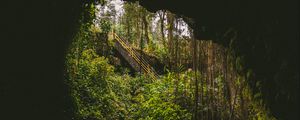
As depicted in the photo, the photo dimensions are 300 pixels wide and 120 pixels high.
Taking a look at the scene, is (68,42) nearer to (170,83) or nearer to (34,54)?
(34,54)

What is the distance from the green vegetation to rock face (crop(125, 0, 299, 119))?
257 mm

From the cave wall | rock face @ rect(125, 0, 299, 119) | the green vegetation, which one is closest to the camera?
rock face @ rect(125, 0, 299, 119)

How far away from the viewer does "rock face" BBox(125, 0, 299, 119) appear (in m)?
4.07

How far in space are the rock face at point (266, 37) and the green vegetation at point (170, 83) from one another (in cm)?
26

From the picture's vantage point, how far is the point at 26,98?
7.20 meters

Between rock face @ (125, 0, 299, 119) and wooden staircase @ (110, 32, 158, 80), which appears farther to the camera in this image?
wooden staircase @ (110, 32, 158, 80)

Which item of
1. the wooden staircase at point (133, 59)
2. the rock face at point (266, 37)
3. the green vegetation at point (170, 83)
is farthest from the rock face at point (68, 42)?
the wooden staircase at point (133, 59)

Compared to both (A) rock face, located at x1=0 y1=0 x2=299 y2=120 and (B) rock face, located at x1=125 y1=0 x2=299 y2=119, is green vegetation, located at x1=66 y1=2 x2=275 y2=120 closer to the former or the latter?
(B) rock face, located at x1=125 y1=0 x2=299 y2=119

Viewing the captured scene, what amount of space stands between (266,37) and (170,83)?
22.6 ft

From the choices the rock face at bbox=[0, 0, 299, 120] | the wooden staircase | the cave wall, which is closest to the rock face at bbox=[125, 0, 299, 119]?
the rock face at bbox=[0, 0, 299, 120]

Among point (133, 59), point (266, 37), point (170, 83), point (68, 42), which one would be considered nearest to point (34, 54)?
point (68, 42)

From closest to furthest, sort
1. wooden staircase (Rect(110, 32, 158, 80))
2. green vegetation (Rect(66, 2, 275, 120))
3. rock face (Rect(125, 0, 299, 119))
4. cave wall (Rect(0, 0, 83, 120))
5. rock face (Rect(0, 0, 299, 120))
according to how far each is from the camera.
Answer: rock face (Rect(125, 0, 299, 119)) < rock face (Rect(0, 0, 299, 120)) < cave wall (Rect(0, 0, 83, 120)) < green vegetation (Rect(66, 2, 275, 120)) < wooden staircase (Rect(110, 32, 158, 80))

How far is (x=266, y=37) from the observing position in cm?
439

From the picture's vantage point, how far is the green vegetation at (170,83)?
7.24m
